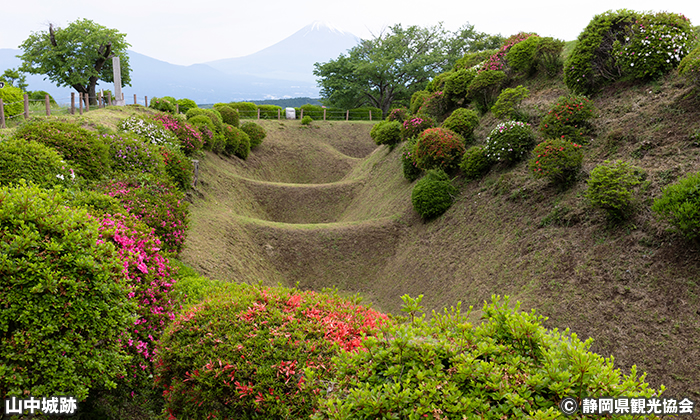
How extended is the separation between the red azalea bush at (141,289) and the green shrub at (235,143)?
18184mm

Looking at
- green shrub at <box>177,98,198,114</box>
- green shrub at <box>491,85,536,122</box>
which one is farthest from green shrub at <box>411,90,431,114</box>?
green shrub at <box>177,98,198,114</box>

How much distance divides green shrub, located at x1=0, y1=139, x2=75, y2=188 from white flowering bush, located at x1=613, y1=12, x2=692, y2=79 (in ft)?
48.1

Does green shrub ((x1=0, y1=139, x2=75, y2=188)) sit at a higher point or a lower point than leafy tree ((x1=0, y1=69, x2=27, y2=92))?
lower

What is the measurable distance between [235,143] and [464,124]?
1432 cm

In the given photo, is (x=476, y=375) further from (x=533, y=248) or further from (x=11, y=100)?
(x=11, y=100)

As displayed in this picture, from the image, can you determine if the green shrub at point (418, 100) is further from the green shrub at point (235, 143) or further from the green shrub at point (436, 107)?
the green shrub at point (235, 143)

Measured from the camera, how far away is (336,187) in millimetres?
21359

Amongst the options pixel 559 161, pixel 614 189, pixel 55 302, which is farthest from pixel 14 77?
pixel 614 189

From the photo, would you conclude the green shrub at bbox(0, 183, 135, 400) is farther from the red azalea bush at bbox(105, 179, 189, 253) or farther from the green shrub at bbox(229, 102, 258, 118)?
the green shrub at bbox(229, 102, 258, 118)

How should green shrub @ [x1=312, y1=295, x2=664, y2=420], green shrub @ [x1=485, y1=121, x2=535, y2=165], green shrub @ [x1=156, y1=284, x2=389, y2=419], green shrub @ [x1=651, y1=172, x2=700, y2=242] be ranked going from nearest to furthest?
A: green shrub @ [x1=312, y1=295, x2=664, y2=420], green shrub @ [x1=156, y1=284, x2=389, y2=419], green shrub @ [x1=651, y1=172, x2=700, y2=242], green shrub @ [x1=485, y1=121, x2=535, y2=165]

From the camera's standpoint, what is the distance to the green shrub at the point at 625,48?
10.4 m

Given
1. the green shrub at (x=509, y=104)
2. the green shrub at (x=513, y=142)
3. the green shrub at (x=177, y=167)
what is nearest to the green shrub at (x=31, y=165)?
the green shrub at (x=177, y=167)

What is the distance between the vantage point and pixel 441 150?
14.1m

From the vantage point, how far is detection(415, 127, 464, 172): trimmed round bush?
14133mm
